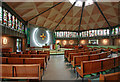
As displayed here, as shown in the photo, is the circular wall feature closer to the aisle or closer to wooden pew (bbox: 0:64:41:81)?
the aisle

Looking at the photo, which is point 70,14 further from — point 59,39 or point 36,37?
point 36,37

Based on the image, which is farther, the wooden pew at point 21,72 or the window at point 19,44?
the window at point 19,44

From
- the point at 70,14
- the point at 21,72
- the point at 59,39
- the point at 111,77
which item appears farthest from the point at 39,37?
the point at 111,77

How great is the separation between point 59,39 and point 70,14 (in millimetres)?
9155

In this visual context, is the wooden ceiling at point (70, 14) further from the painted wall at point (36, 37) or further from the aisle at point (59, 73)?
the aisle at point (59, 73)

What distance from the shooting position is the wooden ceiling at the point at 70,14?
974 cm

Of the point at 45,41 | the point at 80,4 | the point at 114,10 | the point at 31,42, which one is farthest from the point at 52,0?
the point at 114,10

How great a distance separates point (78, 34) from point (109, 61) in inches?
774

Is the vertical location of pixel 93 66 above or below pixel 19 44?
below

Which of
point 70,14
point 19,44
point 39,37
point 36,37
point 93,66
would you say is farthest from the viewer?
point 39,37

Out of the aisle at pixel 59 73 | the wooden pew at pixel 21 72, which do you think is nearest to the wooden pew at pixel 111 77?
the aisle at pixel 59 73

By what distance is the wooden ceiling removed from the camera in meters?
9.74

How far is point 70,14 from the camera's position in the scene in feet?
49.7

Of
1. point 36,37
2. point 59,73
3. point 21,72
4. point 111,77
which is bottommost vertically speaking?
point 59,73
